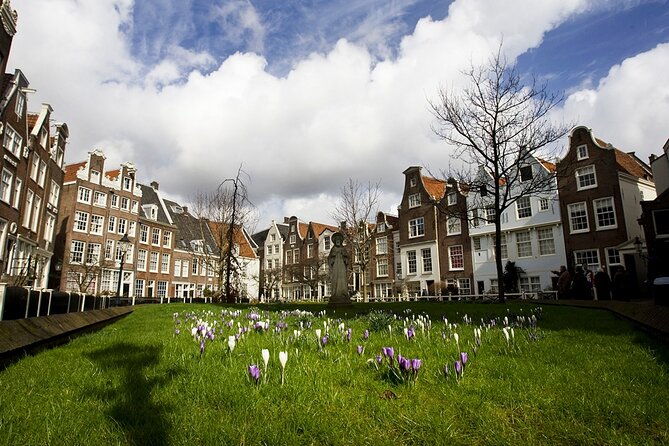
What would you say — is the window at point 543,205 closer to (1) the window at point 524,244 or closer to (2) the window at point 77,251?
(1) the window at point 524,244

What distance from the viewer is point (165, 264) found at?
54.6 meters

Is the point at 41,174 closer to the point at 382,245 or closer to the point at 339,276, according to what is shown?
the point at 339,276

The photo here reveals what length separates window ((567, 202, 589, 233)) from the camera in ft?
111

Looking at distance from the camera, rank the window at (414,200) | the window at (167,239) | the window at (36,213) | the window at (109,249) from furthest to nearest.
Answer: the window at (167,239)
the window at (414,200)
the window at (109,249)
the window at (36,213)

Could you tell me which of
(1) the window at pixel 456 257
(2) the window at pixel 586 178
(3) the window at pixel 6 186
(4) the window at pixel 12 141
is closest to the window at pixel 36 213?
(3) the window at pixel 6 186

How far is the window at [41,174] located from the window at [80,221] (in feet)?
35.6

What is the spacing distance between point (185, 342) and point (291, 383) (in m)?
2.90

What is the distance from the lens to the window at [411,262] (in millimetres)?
46984

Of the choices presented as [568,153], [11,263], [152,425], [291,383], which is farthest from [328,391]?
[568,153]

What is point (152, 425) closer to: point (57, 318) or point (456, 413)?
point (456, 413)

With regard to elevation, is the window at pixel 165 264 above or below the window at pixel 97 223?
below

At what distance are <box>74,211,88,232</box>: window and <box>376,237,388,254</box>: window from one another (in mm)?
35804

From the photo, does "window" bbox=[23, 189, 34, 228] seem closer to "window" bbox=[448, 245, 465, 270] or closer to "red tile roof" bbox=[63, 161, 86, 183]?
"red tile roof" bbox=[63, 161, 86, 183]

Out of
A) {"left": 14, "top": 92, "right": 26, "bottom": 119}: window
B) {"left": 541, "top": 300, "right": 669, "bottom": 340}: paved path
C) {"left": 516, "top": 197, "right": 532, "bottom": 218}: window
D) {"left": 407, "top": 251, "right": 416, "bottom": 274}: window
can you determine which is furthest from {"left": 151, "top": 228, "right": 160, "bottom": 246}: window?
{"left": 541, "top": 300, "right": 669, "bottom": 340}: paved path
